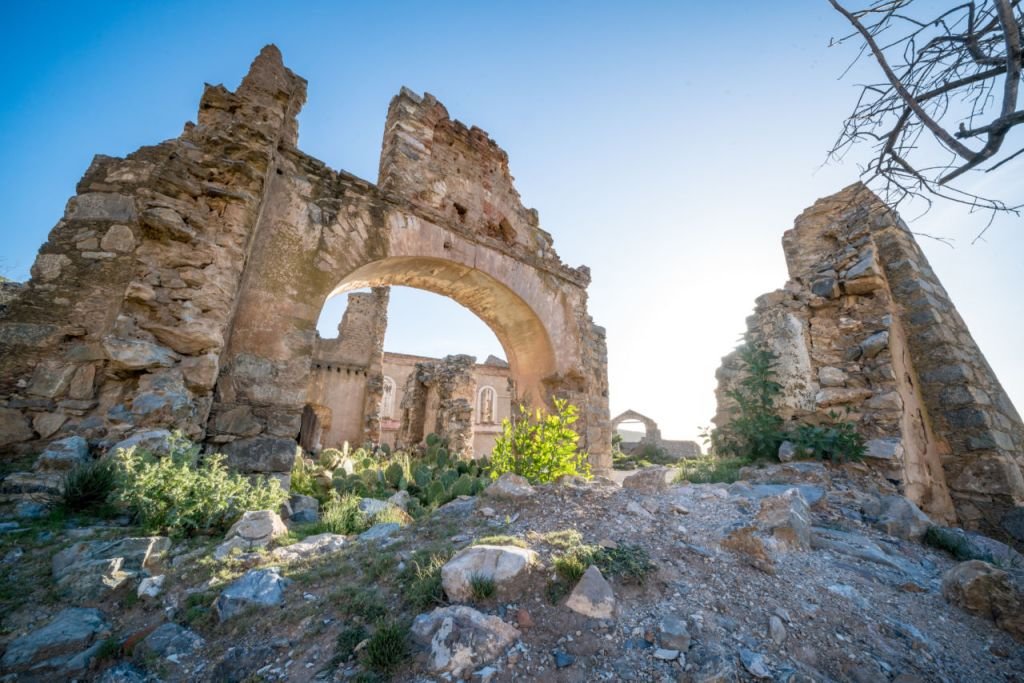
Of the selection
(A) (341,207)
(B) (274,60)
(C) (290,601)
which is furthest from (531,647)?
(B) (274,60)

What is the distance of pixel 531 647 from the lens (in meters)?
1.41

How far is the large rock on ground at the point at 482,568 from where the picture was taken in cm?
165

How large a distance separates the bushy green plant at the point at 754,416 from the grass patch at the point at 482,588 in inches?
149

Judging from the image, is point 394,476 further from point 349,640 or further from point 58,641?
point 349,640

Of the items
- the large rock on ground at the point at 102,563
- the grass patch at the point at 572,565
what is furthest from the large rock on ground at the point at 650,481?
the large rock on ground at the point at 102,563

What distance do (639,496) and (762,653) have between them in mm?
1421

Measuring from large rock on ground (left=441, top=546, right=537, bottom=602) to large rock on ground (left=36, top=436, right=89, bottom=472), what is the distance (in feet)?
8.61

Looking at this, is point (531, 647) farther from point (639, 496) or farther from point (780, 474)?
point (780, 474)

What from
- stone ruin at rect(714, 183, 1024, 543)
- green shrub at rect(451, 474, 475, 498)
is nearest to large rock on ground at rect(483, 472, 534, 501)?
green shrub at rect(451, 474, 475, 498)

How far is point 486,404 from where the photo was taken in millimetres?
22297

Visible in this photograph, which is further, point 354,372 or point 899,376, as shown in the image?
point 354,372

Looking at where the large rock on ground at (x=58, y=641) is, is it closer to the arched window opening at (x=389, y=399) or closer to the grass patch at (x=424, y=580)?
the grass patch at (x=424, y=580)

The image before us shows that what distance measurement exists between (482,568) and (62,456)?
9.41 ft

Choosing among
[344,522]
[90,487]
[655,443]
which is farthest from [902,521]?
[655,443]
